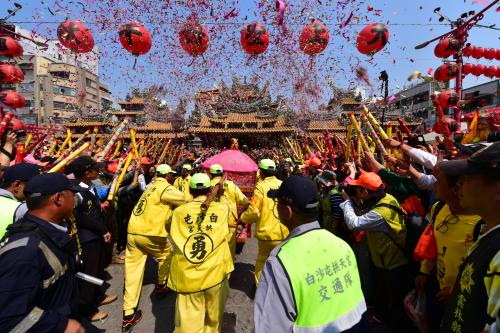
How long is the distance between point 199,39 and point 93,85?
49202 mm

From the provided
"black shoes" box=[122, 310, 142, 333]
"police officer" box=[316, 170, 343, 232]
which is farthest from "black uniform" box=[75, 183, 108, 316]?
"police officer" box=[316, 170, 343, 232]

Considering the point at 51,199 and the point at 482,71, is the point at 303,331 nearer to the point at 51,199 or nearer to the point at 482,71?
the point at 51,199

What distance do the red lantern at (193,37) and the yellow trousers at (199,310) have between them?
4.57 meters

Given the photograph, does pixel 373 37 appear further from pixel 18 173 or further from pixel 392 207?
pixel 18 173

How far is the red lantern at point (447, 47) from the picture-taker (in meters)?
8.90

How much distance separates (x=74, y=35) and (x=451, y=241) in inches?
259

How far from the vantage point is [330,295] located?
1589 mm

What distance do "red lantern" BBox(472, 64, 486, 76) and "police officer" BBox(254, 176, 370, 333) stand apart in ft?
40.7

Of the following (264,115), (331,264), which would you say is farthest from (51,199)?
(264,115)

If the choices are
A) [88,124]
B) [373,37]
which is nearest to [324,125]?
[373,37]

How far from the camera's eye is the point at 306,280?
1507mm

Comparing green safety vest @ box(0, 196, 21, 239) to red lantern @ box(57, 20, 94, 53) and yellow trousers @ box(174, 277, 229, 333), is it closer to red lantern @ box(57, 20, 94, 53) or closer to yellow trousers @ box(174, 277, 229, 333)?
yellow trousers @ box(174, 277, 229, 333)

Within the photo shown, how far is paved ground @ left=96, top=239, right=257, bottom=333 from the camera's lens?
3.72 m

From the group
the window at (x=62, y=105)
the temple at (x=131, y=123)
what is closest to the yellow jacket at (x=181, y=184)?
the temple at (x=131, y=123)
